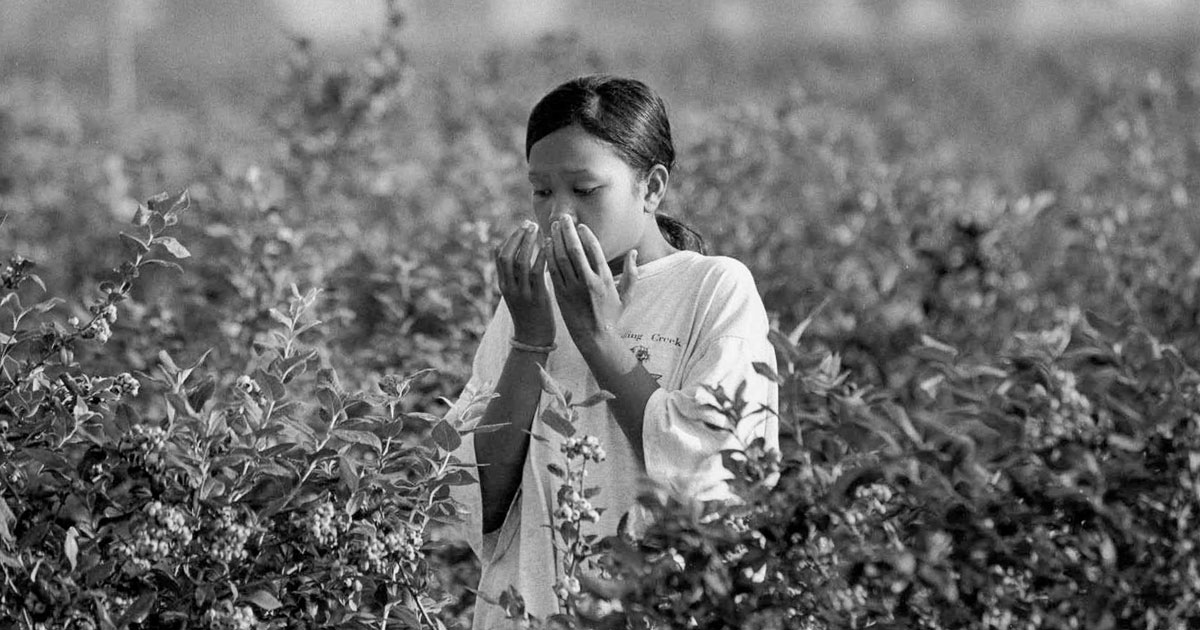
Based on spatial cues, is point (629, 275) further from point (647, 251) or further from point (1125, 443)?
point (1125, 443)

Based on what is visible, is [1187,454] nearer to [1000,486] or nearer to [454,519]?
[1000,486]

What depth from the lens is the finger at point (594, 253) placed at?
243cm

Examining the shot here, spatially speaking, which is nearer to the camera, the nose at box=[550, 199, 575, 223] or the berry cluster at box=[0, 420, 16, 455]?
the berry cluster at box=[0, 420, 16, 455]

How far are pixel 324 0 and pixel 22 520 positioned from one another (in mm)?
13608

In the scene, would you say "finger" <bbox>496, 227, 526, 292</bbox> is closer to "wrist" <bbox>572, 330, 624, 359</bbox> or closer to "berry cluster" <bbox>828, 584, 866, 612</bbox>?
"wrist" <bbox>572, 330, 624, 359</bbox>

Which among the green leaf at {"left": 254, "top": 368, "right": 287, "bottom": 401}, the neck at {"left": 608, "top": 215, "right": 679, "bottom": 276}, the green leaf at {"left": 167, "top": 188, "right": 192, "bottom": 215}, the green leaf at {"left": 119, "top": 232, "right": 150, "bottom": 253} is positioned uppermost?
the green leaf at {"left": 167, "top": 188, "right": 192, "bottom": 215}

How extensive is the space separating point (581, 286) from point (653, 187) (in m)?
0.39

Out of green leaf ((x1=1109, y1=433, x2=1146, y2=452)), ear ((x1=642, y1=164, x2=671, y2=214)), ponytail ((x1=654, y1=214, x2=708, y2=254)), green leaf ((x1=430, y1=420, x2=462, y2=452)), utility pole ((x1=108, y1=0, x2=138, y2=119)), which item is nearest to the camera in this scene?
green leaf ((x1=1109, y1=433, x2=1146, y2=452))

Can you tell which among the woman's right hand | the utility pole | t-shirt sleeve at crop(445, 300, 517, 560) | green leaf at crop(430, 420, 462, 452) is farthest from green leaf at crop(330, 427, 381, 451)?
the utility pole

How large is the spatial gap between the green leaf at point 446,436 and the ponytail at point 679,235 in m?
0.66

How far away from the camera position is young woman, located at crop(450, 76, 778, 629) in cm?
240

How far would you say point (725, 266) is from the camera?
2561mm

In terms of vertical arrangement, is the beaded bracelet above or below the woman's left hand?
below

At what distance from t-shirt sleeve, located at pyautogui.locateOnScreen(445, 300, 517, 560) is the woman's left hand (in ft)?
0.71
